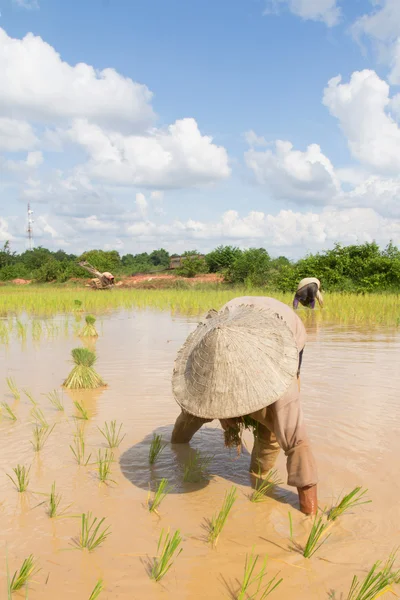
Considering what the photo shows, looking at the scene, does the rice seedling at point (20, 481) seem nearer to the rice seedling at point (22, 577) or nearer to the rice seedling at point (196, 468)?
the rice seedling at point (22, 577)

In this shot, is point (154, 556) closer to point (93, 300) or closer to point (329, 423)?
point (329, 423)

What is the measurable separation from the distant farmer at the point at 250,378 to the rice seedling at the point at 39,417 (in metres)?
1.70

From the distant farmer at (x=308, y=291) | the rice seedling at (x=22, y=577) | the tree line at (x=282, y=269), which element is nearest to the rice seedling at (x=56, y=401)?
the distant farmer at (x=308, y=291)

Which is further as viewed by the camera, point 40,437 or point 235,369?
point 40,437

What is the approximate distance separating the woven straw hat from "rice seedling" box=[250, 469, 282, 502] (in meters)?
0.66

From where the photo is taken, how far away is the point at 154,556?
206 centimetres

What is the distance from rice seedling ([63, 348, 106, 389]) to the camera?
15.8 ft

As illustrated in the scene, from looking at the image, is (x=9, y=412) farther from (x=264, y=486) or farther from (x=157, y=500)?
(x=264, y=486)

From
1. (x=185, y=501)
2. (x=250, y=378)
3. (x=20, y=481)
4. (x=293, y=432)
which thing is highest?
(x=250, y=378)

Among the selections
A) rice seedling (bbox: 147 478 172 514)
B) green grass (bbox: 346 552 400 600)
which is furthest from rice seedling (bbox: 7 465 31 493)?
green grass (bbox: 346 552 400 600)

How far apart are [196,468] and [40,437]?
Answer: 1.16m

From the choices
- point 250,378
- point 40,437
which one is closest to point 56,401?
point 40,437

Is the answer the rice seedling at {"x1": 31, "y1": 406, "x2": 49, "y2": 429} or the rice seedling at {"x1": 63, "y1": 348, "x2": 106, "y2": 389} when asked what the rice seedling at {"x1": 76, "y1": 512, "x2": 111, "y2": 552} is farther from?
the rice seedling at {"x1": 63, "y1": 348, "x2": 106, "y2": 389}

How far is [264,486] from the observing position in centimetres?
269
